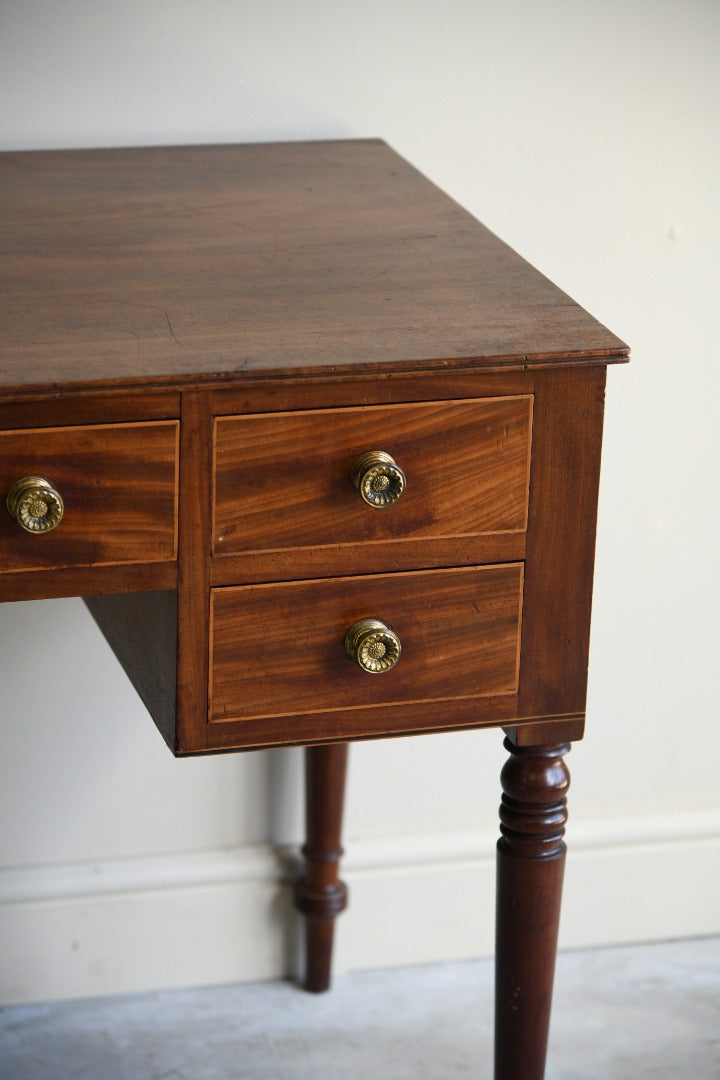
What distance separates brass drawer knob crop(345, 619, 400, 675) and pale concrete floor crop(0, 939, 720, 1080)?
637 millimetres

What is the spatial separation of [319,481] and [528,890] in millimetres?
344

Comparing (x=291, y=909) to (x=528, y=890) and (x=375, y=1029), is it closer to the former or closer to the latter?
(x=375, y=1029)

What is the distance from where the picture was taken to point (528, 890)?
41.0 inches

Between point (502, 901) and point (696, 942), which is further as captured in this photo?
point (696, 942)

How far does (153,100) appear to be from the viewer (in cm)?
129

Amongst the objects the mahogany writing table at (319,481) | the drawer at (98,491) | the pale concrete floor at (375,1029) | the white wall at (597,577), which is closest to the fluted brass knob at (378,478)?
the mahogany writing table at (319,481)

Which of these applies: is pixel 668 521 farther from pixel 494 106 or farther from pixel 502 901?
pixel 502 901

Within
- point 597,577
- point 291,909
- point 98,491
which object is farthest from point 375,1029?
point 98,491

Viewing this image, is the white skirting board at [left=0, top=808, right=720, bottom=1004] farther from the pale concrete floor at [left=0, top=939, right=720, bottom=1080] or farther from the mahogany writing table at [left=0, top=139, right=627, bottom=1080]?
the mahogany writing table at [left=0, top=139, right=627, bottom=1080]

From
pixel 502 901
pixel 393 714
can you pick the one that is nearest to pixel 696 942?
pixel 502 901

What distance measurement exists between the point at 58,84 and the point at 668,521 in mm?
710

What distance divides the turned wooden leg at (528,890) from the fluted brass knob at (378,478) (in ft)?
0.74

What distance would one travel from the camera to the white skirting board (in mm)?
1497

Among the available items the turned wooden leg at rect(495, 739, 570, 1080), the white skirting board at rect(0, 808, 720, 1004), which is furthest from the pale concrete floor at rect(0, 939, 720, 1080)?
the turned wooden leg at rect(495, 739, 570, 1080)
